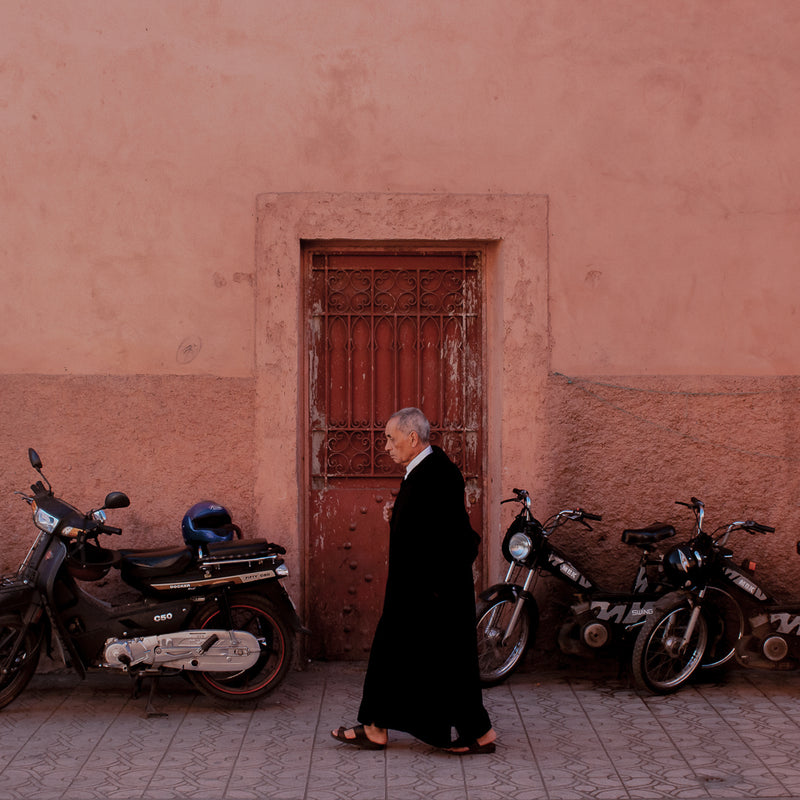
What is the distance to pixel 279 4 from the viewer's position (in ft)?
22.5

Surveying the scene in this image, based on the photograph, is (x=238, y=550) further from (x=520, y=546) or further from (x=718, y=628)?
(x=718, y=628)

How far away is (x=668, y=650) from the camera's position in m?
6.25

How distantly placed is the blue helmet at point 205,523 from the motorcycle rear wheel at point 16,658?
39.5 inches

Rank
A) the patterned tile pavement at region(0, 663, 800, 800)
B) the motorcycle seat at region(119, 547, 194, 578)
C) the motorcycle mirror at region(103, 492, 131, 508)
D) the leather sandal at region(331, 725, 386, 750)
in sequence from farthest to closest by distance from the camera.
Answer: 1. the motorcycle seat at region(119, 547, 194, 578)
2. the motorcycle mirror at region(103, 492, 131, 508)
3. the leather sandal at region(331, 725, 386, 750)
4. the patterned tile pavement at region(0, 663, 800, 800)

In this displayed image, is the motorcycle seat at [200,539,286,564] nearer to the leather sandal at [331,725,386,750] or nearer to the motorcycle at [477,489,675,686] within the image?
the leather sandal at [331,725,386,750]

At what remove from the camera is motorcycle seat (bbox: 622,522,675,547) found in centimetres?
642

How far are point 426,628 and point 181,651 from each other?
1477mm

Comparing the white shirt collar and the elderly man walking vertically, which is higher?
the white shirt collar

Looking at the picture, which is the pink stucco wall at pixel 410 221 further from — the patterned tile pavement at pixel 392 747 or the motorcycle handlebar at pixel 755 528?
the patterned tile pavement at pixel 392 747

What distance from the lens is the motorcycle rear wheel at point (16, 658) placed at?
18.8 ft

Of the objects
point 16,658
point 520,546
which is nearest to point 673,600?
point 520,546

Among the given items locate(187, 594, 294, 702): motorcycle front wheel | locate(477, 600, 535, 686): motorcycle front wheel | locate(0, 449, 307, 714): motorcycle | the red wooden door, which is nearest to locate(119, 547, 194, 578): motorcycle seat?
locate(0, 449, 307, 714): motorcycle

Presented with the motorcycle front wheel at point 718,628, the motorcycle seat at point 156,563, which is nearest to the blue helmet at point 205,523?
the motorcycle seat at point 156,563

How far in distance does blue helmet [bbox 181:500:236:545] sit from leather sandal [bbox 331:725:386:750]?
4.83 feet
